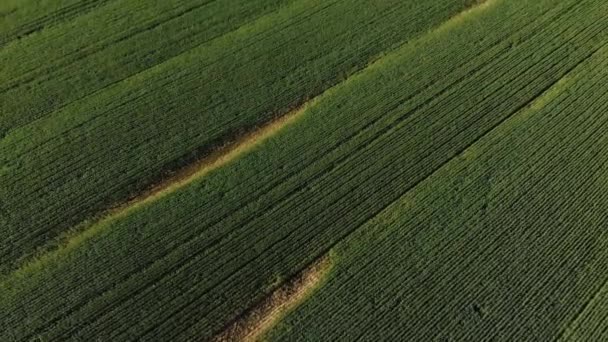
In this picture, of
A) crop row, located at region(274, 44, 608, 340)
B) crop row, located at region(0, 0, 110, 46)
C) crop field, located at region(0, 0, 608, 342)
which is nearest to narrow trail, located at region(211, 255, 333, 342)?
crop field, located at region(0, 0, 608, 342)

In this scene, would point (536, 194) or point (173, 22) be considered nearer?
point (536, 194)

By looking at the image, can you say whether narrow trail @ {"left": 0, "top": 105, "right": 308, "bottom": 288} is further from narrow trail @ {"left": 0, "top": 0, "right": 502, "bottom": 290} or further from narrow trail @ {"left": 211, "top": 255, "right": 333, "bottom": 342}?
narrow trail @ {"left": 211, "top": 255, "right": 333, "bottom": 342}

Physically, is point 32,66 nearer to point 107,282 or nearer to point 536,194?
point 107,282

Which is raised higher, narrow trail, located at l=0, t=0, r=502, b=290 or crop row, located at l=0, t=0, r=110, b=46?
crop row, located at l=0, t=0, r=110, b=46

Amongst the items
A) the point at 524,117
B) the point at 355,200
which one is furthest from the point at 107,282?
the point at 524,117

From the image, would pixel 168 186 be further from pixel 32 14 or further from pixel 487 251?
pixel 487 251
